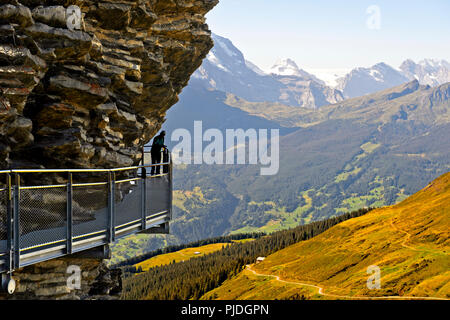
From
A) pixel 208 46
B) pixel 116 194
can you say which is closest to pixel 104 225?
pixel 116 194

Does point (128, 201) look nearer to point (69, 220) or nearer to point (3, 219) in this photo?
point (69, 220)

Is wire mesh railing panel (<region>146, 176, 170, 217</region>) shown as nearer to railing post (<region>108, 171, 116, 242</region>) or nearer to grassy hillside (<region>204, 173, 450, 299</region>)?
railing post (<region>108, 171, 116, 242</region>)

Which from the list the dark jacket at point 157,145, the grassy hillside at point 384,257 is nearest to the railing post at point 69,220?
the dark jacket at point 157,145

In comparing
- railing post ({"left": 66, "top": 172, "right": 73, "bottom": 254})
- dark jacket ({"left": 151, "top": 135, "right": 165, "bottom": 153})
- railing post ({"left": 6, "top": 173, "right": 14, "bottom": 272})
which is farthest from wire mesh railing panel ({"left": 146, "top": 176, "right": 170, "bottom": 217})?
railing post ({"left": 6, "top": 173, "right": 14, "bottom": 272})

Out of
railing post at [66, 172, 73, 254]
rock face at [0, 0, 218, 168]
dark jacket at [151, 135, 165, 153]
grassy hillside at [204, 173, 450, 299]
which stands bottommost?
grassy hillside at [204, 173, 450, 299]

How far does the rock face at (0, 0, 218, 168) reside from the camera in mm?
20078

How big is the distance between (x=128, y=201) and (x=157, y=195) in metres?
2.63

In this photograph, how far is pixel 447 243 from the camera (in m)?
30.9

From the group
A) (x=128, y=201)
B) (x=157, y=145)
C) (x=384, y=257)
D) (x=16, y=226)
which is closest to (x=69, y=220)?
(x=16, y=226)

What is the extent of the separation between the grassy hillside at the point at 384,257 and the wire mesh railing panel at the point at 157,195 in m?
14.8

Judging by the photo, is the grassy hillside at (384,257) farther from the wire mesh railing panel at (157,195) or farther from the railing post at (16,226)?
the railing post at (16,226)

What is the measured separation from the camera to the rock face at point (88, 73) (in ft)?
65.9

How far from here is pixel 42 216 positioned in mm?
14023
